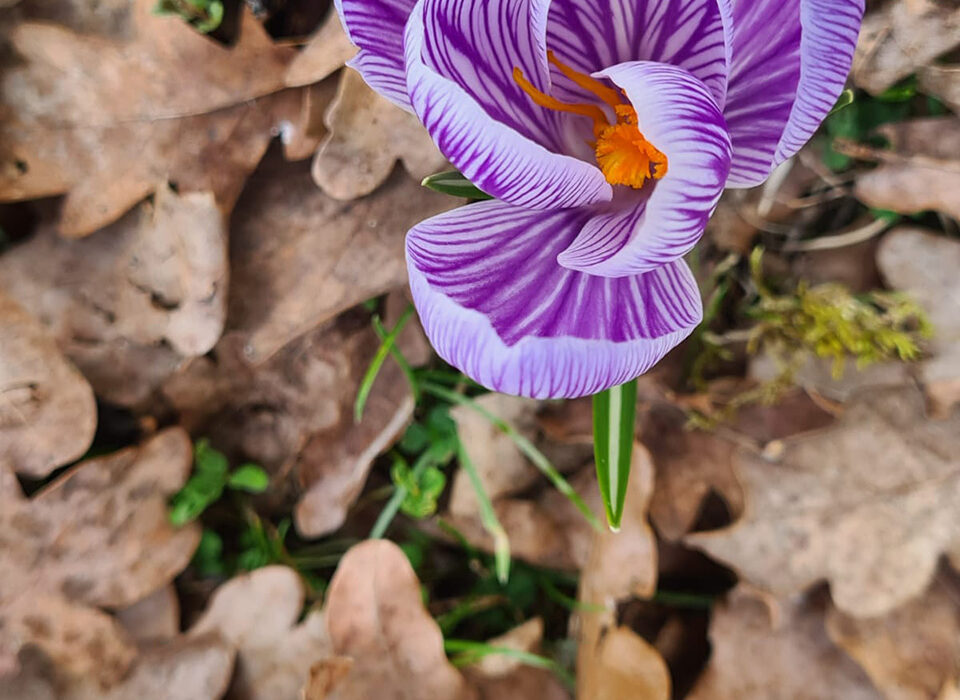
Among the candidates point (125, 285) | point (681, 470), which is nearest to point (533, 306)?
point (681, 470)

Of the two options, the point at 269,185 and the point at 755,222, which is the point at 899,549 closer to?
the point at 755,222

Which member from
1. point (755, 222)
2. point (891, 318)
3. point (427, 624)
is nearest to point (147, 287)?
point (427, 624)

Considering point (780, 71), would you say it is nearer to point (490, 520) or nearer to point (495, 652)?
point (490, 520)

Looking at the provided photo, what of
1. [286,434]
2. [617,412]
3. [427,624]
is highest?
[617,412]

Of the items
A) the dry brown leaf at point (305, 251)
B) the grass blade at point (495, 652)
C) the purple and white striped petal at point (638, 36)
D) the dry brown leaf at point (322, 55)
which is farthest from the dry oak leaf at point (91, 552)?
the purple and white striped petal at point (638, 36)

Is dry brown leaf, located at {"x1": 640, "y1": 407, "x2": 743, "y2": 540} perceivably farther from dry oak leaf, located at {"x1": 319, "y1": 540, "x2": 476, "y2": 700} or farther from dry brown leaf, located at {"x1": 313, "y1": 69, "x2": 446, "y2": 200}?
dry brown leaf, located at {"x1": 313, "y1": 69, "x2": 446, "y2": 200}

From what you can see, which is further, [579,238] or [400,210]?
[400,210]
